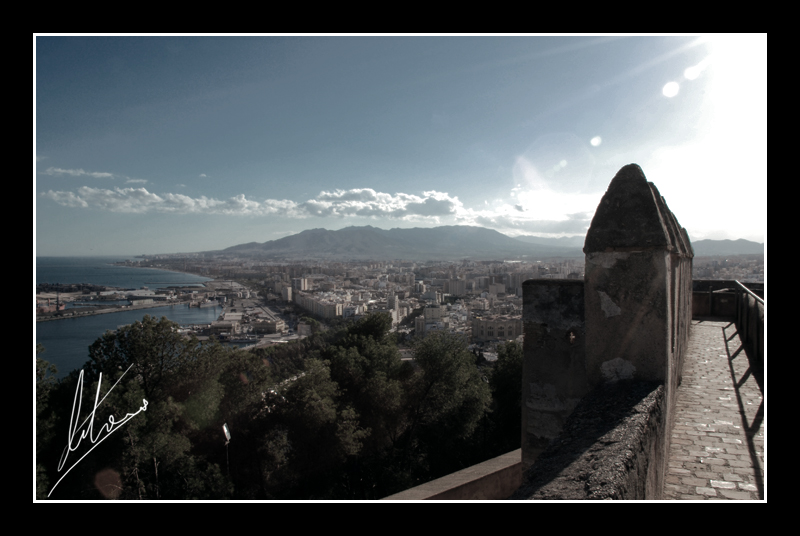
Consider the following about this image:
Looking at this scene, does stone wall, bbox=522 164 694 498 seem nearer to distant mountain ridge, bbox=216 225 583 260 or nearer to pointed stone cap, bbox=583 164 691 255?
pointed stone cap, bbox=583 164 691 255

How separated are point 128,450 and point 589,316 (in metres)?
9.30

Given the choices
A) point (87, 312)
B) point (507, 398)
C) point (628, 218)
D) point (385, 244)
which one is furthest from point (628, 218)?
point (385, 244)

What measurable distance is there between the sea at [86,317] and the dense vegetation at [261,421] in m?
2.01

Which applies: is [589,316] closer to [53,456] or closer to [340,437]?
[340,437]

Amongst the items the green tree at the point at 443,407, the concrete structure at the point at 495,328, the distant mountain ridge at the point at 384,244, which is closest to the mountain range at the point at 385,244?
the distant mountain ridge at the point at 384,244

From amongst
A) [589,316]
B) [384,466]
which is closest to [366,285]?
[384,466]

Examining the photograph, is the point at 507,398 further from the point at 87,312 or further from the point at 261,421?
the point at 87,312

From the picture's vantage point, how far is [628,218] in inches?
106

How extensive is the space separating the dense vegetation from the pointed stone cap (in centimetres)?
756

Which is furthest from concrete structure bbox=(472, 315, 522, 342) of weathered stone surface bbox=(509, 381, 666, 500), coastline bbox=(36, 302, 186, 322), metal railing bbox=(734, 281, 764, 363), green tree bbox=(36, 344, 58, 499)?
weathered stone surface bbox=(509, 381, 666, 500)

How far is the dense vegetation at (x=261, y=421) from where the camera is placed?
802 centimetres

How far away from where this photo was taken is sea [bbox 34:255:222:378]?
10509 millimetres

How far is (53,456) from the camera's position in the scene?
788cm

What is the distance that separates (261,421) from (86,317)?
870 centimetres
